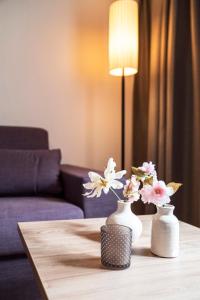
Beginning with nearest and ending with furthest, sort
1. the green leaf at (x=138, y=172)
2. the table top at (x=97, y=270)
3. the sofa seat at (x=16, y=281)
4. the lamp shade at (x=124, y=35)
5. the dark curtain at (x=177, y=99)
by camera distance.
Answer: the table top at (x=97, y=270)
the green leaf at (x=138, y=172)
the sofa seat at (x=16, y=281)
the dark curtain at (x=177, y=99)
the lamp shade at (x=124, y=35)

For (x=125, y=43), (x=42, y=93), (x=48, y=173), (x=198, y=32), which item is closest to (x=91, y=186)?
(x=48, y=173)

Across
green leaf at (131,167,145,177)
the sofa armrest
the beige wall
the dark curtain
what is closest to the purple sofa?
the sofa armrest

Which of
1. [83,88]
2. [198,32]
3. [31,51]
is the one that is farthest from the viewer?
[83,88]

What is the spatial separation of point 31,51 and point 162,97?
1.02 m

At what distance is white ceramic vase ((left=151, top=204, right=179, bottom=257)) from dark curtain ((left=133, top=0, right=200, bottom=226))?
0.92 m

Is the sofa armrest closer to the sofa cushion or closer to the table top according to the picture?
the sofa cushion

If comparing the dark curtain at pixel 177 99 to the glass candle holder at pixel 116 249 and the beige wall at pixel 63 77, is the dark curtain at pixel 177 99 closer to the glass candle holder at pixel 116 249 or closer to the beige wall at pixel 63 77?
the beige wall at pixel 63 77

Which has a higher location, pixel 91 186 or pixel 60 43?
pixel 60 43

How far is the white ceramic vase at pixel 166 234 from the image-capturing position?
0.78 meters

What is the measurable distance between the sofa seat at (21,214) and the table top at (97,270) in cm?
29

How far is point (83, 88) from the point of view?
2.32m

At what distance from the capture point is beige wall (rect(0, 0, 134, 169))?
2.14 m

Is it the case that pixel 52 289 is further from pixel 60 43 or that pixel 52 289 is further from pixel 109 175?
pixel 60 43

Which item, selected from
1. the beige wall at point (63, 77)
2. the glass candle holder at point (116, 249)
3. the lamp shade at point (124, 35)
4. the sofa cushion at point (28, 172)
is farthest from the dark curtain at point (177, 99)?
the glass candle holder at point (116, 249)
